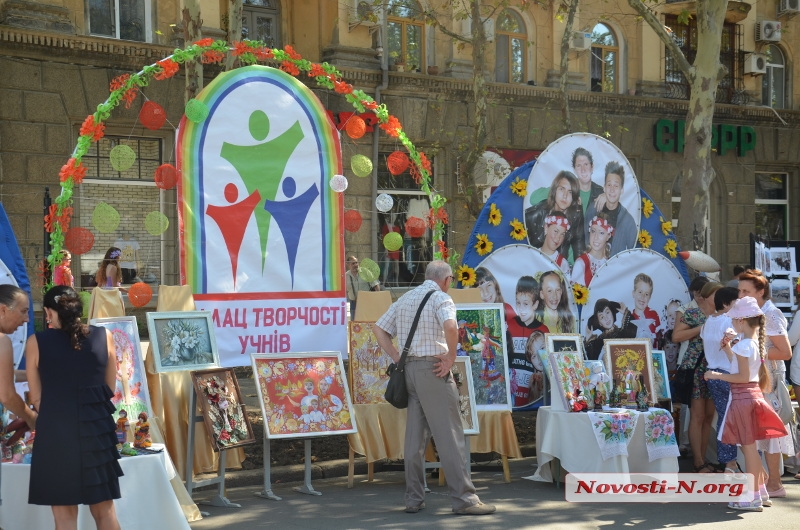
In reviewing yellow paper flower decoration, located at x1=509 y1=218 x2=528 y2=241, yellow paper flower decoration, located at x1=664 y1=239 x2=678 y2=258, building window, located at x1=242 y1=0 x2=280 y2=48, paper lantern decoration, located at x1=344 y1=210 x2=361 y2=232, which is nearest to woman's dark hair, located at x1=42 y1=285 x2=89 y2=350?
paper lantern decoration, located at x1=344 y1=210 x2=361 y2=232

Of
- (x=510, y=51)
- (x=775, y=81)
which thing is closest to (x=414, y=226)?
(x=510, y=51)

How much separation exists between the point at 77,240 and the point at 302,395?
2.22 meters

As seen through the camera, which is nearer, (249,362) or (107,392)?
(107,392)

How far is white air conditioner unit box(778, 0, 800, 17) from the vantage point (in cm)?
2586

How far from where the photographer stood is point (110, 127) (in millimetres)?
17312

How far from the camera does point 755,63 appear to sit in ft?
82.4

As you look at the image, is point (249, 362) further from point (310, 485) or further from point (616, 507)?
point (616, 507)

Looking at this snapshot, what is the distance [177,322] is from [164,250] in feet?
31.9

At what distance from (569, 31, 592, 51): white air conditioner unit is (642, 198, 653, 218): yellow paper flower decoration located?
1150cm

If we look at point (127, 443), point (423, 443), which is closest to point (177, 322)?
point (127, 443)

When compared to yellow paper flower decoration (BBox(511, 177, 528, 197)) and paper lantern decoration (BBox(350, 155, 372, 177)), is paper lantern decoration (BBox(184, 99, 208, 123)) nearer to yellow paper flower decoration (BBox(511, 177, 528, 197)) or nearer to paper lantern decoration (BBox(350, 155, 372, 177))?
paper lantern decoration (BBox(350, 155, 372, 177))

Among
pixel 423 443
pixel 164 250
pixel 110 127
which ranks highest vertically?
pixel 110 127

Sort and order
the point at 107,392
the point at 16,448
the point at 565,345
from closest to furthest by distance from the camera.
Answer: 1. the point at 107,392
2. the point at 16,448
3. the point at 565,345

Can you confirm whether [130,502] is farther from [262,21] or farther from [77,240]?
[262,21]
